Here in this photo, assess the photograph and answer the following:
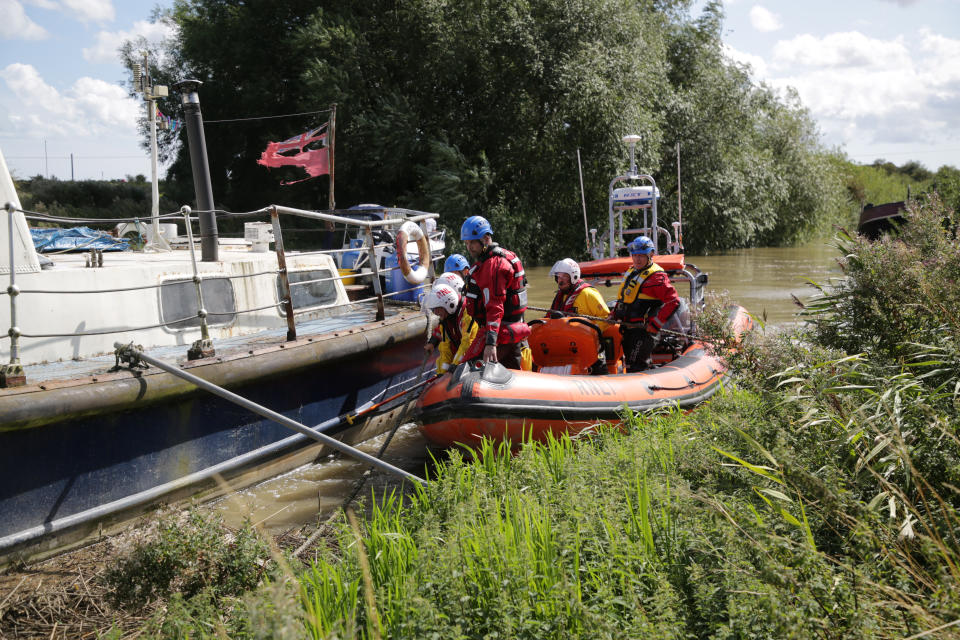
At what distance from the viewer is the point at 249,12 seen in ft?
88.0

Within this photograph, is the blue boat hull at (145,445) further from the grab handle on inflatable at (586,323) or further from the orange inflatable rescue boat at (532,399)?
the grab handle on inflatable at (586,323)

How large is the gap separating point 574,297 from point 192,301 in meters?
3.79

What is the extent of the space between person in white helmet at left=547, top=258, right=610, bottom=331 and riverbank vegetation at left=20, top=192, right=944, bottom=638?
2.70 m

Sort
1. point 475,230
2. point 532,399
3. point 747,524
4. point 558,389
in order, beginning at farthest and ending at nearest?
point 475,230 → point 558,389 → point 532,399 → point 747,524

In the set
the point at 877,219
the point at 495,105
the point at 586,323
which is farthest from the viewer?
the point at 495,105

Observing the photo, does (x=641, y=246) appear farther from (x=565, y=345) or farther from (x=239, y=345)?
(x=239, y=345)

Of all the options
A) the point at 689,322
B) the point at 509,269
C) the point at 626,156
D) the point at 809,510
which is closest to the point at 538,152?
the point at 626,156

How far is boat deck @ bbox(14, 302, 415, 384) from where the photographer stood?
553 centimetres

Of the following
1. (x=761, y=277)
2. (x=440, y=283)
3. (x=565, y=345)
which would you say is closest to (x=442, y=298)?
(x=440, y=283)

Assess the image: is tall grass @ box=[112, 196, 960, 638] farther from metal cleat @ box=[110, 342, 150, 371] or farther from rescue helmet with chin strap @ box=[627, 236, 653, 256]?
rescue helmet with chin strap @ box=[627, 236, 653, 256]

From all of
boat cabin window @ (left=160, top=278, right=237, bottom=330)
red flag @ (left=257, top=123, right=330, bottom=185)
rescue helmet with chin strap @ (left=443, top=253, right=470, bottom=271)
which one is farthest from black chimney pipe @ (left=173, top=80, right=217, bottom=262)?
rescue helmet with chin strap @ (left=443, top=253, right=470, bottom=271)

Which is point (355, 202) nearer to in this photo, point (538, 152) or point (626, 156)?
point (538, 152)

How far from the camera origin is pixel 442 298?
21.7 feet

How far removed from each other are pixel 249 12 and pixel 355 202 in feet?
25.8
